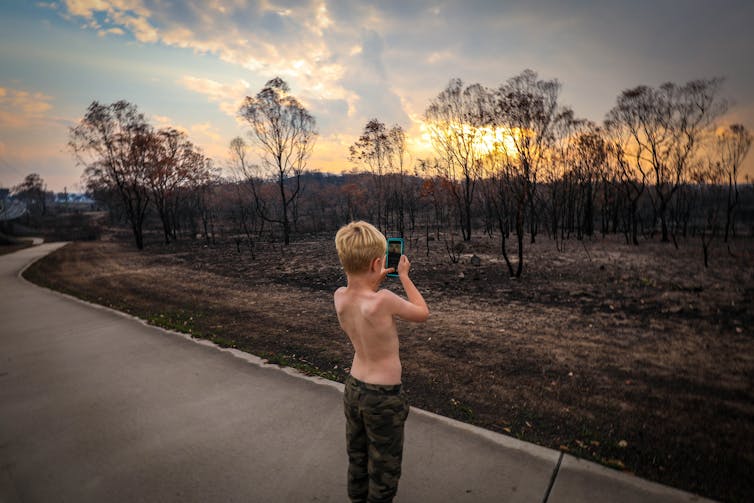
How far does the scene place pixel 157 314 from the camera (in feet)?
23.7

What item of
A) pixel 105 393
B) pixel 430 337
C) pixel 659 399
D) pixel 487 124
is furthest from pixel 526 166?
pixel 105 393

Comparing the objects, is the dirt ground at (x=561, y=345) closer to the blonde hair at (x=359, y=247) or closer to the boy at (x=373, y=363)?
the boy at (x=373, y=363)

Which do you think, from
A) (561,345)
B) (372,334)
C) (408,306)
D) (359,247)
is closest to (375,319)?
(372,334)

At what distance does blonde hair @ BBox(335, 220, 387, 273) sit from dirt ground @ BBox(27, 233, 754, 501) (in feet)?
7.51

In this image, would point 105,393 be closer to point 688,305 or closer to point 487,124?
point 688,305

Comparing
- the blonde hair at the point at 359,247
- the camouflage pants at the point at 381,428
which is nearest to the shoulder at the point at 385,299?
the blonde hair at the point at 359,247

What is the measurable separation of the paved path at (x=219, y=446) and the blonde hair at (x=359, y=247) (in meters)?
1.66

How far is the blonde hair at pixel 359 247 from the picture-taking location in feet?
5.95

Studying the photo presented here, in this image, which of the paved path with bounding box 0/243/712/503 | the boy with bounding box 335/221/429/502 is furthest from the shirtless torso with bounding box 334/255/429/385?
the paved path with bounding box 0/243/712/503

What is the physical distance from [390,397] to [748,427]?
3.71 metres

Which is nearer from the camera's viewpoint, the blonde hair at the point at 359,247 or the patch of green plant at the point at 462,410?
the blonde hair at the point at 359,247

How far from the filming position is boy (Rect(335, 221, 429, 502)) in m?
1.81

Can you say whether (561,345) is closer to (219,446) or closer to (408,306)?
(408,306)

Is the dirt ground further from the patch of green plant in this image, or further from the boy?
the boy
